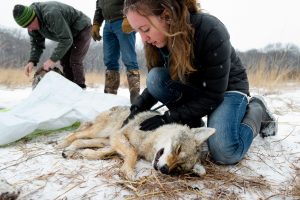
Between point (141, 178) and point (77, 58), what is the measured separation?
13.2ft

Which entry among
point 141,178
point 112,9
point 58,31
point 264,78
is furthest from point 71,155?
point 264,78

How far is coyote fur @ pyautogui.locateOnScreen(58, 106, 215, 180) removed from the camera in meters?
2.98

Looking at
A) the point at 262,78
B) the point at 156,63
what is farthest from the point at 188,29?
the point at 262,78

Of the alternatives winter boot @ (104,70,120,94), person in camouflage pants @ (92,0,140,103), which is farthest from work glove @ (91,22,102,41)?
winter boot @ (104,70,120,94)

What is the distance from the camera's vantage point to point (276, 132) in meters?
4.12

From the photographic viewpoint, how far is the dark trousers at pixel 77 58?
6371 mm

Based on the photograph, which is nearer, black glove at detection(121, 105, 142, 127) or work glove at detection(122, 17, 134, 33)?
black glove at detection(121, 105, 142, 127)

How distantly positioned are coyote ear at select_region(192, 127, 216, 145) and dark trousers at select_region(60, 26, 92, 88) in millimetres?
3564

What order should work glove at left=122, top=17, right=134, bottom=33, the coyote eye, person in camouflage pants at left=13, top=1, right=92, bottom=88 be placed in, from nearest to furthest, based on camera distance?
the coyote eye → work glove at left=122, top=17, right=134, bottom=33 → person in camouflage pants at left=13, top=1, right=92, bottom=88

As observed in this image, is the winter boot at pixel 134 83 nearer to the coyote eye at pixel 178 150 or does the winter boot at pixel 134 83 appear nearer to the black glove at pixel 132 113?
the black glove at pixel 132 113

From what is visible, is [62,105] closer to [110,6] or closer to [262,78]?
[110,6]

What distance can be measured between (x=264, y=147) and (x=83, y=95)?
2488 mm

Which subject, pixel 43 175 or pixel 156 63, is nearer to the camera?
pixel 43 175

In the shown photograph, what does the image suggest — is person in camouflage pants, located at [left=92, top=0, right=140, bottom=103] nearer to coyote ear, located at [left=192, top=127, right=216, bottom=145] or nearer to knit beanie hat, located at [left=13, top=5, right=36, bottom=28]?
knit beanie hat, located at [left=13, top=5, right=36, bottom=28]
